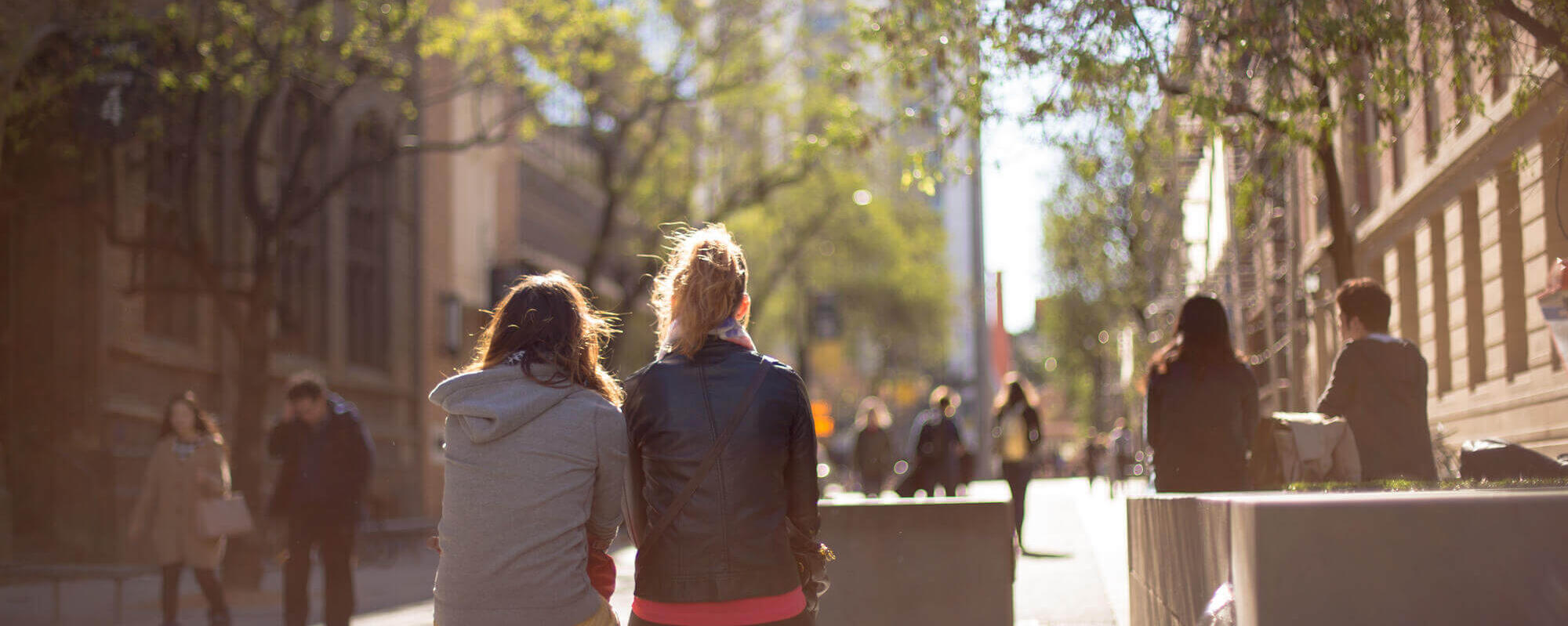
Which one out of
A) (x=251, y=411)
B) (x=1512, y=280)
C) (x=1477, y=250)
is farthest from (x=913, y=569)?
(x=251, y=411)

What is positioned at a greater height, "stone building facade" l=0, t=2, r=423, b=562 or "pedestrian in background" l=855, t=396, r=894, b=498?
"stone building facade" l=0, t=2, r=423, b=562

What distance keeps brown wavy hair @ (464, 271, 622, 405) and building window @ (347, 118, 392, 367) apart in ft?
91.5

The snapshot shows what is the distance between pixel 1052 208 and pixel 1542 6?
4381 cm

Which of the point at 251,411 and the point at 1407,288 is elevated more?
the point at 1407,288

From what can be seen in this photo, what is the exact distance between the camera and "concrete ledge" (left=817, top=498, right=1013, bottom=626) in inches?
319

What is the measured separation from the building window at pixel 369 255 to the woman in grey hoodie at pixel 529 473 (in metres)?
28.0

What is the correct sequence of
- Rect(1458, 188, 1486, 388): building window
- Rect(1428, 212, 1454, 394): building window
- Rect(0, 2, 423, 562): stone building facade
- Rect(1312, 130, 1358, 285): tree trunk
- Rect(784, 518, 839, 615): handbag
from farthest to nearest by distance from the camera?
Rect(0, 2, 423, 562): stone building facade → Rect(1428, 212, 1454, 394): building window → Rect(1458, 188, 1486, 388): building window → Rect(1312, 130, 1358, 285): tree trunk → Rect(784, 518, 839, 615): handbag

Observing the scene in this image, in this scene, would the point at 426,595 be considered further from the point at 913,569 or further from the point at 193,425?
the point at 913,569

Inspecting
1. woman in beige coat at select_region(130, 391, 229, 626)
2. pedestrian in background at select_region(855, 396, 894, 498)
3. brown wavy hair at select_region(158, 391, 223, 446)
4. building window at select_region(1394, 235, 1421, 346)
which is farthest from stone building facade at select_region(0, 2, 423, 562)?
building window at select_region(1394, 235, 1421, 346)

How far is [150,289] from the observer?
64.8ft

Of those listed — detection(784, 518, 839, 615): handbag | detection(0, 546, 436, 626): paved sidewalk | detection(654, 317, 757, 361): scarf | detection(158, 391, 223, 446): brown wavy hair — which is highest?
detection(654, 317, 757, 361): scarf

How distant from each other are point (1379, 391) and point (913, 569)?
90.3 inches

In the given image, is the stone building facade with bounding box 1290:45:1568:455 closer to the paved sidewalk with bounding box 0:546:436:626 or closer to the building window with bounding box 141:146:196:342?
the paved sidewalk with bounding box 0:546:436:626

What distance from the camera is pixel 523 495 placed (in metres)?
4.27
